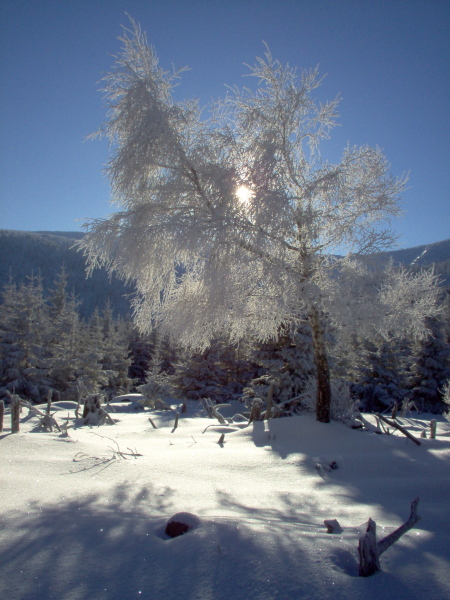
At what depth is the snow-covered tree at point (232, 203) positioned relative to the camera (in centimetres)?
577

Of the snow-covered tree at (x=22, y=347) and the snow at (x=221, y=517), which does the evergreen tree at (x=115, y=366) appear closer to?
the snow-covered tree at (x=22, y=347)

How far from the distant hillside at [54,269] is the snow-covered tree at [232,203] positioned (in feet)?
405

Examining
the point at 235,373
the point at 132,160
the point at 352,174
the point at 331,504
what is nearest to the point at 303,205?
the point at 352,174

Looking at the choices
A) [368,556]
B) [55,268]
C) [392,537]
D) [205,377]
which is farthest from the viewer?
[55,268]

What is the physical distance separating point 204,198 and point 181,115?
167 cm

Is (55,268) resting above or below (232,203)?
above

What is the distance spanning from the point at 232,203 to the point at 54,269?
162 meters

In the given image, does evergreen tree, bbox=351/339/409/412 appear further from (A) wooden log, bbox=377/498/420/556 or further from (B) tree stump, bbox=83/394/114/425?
(A) wooden log, bbox=377/498/420/556

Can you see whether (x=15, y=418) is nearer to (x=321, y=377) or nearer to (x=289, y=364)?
(x=321, y=377)

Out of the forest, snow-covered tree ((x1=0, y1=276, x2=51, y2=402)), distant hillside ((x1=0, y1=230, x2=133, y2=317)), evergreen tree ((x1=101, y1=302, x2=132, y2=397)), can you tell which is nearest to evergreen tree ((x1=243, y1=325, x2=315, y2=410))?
the forest

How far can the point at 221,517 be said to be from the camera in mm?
2602

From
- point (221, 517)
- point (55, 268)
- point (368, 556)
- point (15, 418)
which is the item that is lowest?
point (15, 418)

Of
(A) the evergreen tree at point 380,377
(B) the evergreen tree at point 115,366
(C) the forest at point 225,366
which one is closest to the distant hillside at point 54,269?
(B) the evergreen tree at point 115,366

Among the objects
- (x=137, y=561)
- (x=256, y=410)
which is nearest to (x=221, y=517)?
(x=137, y=561)
